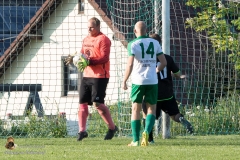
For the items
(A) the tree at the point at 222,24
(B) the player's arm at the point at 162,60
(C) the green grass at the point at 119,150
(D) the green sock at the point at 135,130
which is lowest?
(C) the green grass at the point at 119,150

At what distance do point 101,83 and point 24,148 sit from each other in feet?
6.80

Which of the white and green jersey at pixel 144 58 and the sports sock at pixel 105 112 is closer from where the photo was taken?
the white and green jersey at pixel 144 58

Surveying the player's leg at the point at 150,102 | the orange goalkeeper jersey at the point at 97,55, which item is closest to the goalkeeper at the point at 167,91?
the orange goalkeeper jersey at the point at 97,55

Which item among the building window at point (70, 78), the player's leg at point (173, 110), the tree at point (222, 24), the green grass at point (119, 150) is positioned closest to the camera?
the green grass at point (119, 150)

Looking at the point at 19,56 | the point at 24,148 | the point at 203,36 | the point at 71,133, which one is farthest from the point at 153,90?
the point at 19,56

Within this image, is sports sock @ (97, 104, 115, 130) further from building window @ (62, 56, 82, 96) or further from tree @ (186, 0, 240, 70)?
building window @ (62, 56, 82, 96)

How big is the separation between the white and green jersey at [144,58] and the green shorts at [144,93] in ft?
0.26

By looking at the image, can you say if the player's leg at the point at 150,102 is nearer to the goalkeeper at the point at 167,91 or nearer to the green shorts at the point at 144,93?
the green shorts at the point at 144,93

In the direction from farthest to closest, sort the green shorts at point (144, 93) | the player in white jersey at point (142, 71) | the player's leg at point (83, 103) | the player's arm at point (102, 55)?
the player's leg at point (83, 103) → the player's arm at point (102, 55) → the green shorts at point (144, 93) → the player in white jersey at point (142, 71)

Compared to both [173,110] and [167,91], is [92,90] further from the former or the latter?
[173,110]

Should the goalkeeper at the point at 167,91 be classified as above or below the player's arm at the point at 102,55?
below

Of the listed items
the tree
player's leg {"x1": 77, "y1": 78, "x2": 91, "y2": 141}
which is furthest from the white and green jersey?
the tree

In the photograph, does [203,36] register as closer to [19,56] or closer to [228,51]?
[228,51]

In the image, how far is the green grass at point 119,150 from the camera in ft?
30.7
